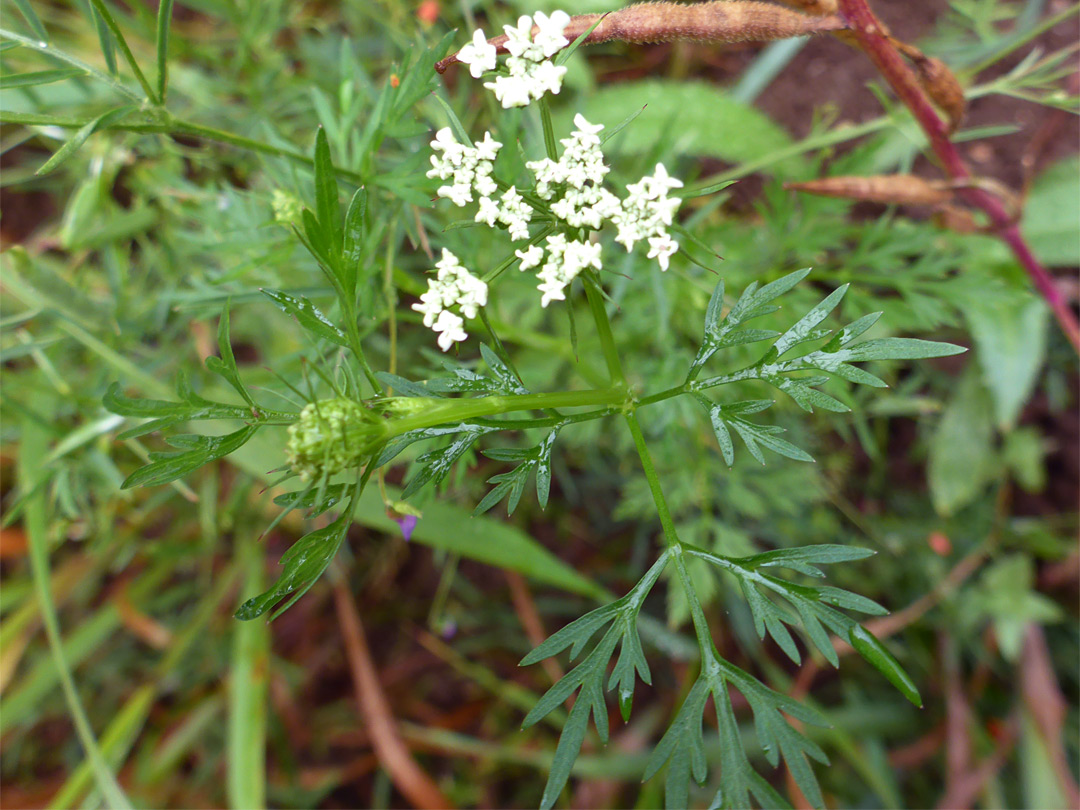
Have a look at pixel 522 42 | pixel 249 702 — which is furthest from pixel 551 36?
pixel 249 702

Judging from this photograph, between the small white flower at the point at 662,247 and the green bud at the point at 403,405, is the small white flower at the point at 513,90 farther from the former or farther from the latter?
the green bud at the point at 403,405

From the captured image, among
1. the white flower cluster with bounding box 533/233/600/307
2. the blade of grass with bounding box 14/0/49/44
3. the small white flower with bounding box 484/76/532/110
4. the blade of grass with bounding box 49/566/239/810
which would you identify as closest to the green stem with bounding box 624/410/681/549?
the white flower cluster with bounding box 533/233/600/307

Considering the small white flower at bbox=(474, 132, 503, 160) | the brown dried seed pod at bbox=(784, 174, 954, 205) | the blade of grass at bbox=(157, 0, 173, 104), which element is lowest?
the brown dried seed pod at bbox=(784, 174, 954, 205)

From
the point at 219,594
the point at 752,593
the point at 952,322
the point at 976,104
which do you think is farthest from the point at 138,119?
the point at 976,104

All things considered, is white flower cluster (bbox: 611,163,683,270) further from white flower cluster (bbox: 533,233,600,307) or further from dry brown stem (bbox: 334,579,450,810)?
dry brown stem (bbox: 334,579,450,810)

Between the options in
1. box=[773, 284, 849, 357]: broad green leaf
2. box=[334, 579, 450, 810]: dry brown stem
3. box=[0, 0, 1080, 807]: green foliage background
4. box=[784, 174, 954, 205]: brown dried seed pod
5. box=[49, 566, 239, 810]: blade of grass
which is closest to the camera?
box=[773, 284, 849, 357]: broad green leaf

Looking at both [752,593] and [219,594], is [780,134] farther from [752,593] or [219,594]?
[219,594]

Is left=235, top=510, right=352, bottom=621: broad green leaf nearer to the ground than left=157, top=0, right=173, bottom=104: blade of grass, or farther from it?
nearer to the ground

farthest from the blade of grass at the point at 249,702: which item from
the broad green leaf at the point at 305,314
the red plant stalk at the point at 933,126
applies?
the red plant stalk at the point at 933,126
